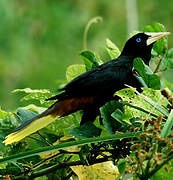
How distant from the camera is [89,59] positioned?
3.08ft

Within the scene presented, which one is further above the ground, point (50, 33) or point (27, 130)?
point (50, 33)

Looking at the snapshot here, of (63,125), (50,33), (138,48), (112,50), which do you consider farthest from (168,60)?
(50,33)

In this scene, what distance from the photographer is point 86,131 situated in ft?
2.47

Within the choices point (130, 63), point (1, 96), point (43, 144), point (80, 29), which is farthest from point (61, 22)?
point (43, 144)

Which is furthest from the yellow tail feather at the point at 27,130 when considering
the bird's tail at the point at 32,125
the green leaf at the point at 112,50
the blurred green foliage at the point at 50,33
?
the blurred green foliage at the point at 50,33

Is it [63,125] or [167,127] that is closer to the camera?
[167,127]

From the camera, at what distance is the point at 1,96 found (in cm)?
496

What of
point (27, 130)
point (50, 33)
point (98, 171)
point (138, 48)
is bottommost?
point (98, 171)

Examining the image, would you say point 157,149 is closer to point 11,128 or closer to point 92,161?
point 92,161

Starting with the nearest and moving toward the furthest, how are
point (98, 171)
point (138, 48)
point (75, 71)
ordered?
point (98, 171) → point (75, 71) → point (138, 48)

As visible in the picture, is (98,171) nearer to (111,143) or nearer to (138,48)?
(111,143)

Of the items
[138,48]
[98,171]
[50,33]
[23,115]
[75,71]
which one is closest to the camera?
[98,171]

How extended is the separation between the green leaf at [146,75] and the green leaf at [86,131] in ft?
0.39

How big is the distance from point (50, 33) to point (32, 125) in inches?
205
